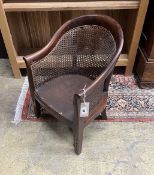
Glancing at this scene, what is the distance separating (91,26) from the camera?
1305mm

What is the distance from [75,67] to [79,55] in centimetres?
9

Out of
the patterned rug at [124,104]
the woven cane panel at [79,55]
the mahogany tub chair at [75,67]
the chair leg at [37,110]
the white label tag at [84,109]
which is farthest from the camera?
the patterned rug at [124,104]

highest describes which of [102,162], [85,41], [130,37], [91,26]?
[91,26]

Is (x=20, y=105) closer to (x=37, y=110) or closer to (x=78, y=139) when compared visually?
(x=37, y=110)

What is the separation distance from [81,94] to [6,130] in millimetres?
812

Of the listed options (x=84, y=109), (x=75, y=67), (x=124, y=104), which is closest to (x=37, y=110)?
(x=75, y=67)

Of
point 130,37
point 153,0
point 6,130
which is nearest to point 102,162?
point 6,130

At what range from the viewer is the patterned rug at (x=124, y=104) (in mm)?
1543

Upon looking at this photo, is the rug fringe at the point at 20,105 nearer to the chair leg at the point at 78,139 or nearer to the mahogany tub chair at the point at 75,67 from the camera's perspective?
the mahogany tub chair at the point at 75,67

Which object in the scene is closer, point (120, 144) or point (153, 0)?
point (120, 144)

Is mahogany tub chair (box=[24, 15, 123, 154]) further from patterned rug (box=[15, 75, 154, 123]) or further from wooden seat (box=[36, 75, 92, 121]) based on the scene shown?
patterned rug (box=[15, 75, 154, 123])

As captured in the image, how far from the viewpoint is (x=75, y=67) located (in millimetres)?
1465

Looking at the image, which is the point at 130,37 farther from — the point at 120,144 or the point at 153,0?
the point at 120,144

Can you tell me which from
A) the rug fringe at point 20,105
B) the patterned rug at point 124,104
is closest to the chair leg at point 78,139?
the patterned rug at point 124,104
